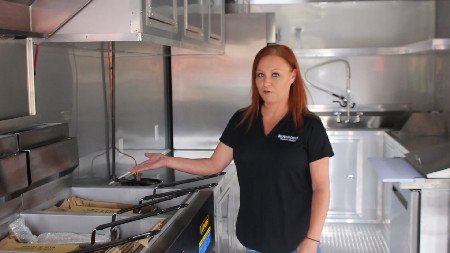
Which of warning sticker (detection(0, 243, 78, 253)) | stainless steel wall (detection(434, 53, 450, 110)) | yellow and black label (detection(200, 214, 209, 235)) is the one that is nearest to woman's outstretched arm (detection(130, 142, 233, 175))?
yellow and black label (detection(200, 214, 209, 235))

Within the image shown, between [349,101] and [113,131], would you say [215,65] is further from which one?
[349,101]

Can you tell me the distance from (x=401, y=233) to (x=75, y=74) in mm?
2109

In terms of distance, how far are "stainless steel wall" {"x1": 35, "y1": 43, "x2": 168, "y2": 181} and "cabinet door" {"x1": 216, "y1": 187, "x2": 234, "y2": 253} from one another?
0.62 m

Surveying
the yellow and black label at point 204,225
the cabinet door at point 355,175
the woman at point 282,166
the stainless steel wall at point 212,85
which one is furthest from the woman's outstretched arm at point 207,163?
the cabinet door at point 355,175

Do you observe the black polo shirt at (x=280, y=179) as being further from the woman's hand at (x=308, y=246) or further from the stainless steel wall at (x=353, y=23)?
the stainless steel wall at (x=353, y=23)

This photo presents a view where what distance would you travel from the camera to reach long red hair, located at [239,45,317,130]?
6.14ft

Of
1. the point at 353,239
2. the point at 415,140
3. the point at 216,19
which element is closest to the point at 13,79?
the point at 216,19

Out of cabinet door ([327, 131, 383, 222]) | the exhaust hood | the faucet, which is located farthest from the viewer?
the faucet

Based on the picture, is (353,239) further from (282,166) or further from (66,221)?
(66,221)

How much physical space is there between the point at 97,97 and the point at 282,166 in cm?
106

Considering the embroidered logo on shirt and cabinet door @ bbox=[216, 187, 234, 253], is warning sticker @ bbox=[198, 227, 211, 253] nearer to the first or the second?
cabinet door @ bbox=[216, 187, 234, 253]

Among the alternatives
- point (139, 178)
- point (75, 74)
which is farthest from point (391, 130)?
point (75, 74)

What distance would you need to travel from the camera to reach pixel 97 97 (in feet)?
7.89

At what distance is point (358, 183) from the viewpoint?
4199mm
